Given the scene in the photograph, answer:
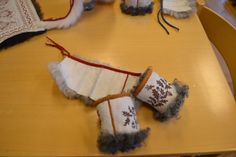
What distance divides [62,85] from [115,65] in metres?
0.17

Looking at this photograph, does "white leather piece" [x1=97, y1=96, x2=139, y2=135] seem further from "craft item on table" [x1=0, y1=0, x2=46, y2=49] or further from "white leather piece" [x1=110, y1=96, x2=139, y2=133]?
"craft item on table" [x1=0, y1=0, x2=46, y2=49]

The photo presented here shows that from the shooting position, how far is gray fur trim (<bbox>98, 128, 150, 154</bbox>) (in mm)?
551

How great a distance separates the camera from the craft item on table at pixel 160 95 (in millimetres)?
620

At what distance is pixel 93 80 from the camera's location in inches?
27.7

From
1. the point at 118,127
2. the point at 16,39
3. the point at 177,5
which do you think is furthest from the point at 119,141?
the point at 177,5

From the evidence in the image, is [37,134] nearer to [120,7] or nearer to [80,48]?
[80,48]

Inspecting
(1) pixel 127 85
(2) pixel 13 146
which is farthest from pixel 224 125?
(2) pixel 13 146

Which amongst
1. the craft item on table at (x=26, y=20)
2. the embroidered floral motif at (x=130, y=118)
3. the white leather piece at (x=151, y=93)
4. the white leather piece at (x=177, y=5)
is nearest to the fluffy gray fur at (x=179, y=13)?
the white leather piece at (x=177, y=5)

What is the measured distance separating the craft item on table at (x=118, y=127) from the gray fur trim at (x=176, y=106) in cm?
6

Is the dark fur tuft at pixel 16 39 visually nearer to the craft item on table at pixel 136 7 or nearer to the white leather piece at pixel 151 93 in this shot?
the craft item on table at pixel 136 7

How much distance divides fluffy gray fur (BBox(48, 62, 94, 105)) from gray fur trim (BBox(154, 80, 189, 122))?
18 cm

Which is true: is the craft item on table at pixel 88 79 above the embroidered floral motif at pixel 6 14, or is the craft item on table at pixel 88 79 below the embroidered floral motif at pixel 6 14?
below

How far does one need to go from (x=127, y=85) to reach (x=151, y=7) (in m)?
0.39

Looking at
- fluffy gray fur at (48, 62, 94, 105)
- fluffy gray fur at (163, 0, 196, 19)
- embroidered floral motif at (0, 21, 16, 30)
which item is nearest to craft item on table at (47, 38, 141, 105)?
fluffy gray fur at (48, 62, 94, 105)
